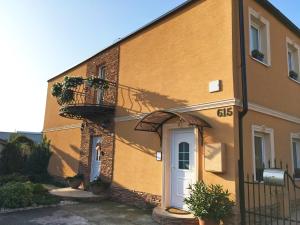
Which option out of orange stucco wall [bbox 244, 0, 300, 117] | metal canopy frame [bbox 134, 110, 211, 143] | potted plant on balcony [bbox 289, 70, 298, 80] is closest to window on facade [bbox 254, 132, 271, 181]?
orange stucco wall [bbox 244, 0, 300, 117]

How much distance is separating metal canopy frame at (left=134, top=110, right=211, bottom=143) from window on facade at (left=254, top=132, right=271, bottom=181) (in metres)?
1.79

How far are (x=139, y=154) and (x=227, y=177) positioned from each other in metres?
3.73

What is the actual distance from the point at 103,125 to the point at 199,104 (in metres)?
5.31

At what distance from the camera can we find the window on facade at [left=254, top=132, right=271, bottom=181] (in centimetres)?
860

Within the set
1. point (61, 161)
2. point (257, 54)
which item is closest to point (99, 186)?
point (61, 161)

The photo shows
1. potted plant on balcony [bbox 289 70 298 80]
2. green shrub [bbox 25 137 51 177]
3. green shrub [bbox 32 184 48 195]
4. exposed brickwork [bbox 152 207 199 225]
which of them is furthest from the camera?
green shrub [bbox 25 137 51 177]

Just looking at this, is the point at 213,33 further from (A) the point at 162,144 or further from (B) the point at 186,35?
(A) the point at 162,144

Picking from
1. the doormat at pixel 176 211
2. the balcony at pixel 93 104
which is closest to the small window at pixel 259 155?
the doormat at pixel 176 211

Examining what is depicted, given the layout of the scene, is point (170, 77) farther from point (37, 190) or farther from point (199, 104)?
point (37, 190)

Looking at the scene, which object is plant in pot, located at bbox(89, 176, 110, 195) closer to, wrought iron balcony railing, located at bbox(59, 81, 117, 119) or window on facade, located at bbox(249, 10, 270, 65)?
wrought iron balcony railing, located at bbox(59, 81, 117, 119)

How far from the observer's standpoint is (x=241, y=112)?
777 centimetres

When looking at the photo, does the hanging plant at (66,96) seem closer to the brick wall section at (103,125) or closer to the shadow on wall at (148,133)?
the brick wall section at (103,125)

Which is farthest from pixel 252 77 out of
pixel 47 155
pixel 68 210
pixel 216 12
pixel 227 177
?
pixel 47 155

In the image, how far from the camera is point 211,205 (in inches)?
278
